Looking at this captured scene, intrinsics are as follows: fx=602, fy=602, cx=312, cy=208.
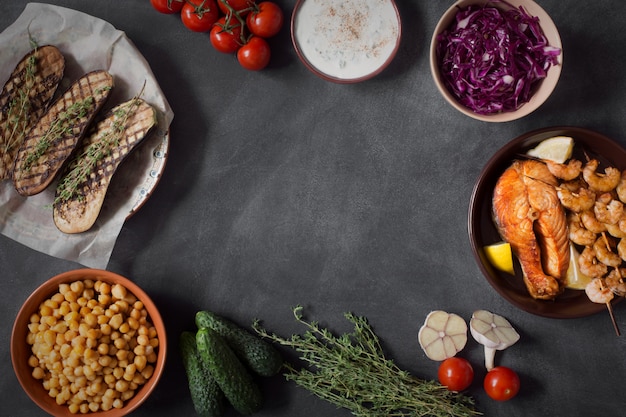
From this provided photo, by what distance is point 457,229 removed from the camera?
285 centimetres

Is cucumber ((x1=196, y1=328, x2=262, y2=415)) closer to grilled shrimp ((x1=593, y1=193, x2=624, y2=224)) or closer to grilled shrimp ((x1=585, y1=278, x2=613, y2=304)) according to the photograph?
grilled shrimp ((x1=585, y1=278, x2=613, y2=304))

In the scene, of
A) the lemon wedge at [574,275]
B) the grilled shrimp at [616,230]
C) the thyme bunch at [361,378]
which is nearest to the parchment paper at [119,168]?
the thyme bunch at [361,378]

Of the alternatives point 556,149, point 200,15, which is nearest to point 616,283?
point 556,149

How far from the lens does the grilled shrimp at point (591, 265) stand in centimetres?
261

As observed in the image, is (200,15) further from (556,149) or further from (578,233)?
(578,233)

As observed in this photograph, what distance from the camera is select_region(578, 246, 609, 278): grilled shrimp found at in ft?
8.55

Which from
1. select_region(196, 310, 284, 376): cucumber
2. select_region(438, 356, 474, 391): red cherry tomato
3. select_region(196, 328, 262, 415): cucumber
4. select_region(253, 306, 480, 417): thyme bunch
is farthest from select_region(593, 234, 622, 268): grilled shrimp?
select_region(196, 328, 262, 415): cucumber

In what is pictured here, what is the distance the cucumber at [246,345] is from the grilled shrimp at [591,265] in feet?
4.68

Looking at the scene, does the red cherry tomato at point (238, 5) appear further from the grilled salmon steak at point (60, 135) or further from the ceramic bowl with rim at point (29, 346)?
the ceramic bowl with rim at point (29, 346)

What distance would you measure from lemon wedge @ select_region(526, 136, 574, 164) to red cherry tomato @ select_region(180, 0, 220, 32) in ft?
5.19

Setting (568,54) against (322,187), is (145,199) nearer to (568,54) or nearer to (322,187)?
(322,187)

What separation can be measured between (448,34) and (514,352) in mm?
1501

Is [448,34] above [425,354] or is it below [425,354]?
above

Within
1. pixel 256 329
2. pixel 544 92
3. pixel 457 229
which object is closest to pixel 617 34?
pixel 544 92
